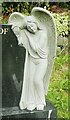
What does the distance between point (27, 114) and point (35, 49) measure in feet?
2.11

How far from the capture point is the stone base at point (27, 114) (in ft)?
10.4

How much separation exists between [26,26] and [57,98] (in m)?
1.67

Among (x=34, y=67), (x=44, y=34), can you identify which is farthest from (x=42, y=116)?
(x=44, y=34)

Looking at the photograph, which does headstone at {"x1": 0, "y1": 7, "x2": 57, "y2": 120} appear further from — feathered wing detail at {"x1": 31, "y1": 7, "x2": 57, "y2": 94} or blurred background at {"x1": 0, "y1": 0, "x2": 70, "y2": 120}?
blurred background at {"x1": 0, "y1": 0, "x2": 70, "y2": 120}

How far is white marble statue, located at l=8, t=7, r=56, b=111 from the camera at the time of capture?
312cm

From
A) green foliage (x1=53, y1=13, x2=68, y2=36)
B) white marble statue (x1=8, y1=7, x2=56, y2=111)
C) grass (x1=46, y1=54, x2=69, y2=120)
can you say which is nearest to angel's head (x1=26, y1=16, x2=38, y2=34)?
white marble statue (x1=8, y1=7, x2=56, y2=111)

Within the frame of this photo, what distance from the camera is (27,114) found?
3.20 m

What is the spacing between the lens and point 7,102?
335 centimetres

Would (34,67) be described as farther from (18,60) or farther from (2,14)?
(2,14)

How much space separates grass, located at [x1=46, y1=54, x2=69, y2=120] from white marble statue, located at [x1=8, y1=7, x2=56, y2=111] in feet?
2.96

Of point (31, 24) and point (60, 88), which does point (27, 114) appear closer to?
point (31, 24)

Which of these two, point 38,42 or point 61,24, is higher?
point 61,24

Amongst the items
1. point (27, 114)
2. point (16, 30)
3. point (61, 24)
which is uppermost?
point (61, 24)

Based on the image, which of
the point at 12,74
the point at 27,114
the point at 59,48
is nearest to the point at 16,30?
the point at 12,74
